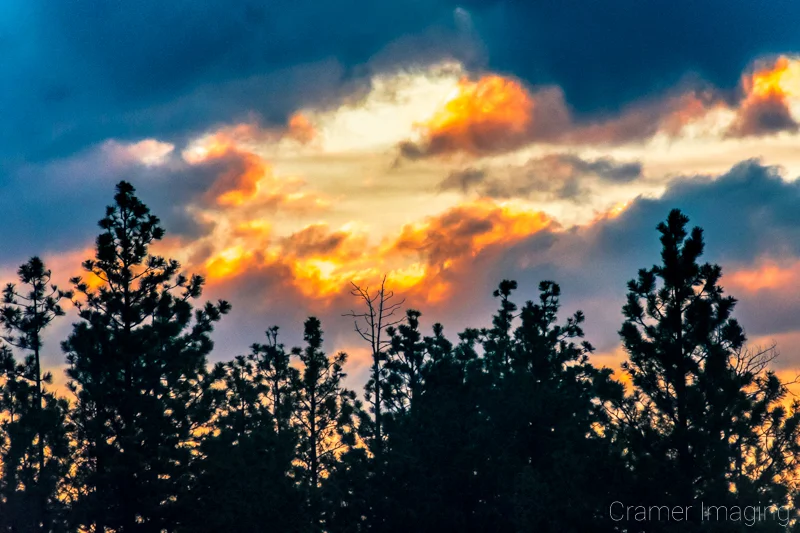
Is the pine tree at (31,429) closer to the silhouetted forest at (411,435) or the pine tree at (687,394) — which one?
the silhouetted forest at (411,435)

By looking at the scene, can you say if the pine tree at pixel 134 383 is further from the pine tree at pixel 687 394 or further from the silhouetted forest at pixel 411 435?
the pine tree at pixel 687 394

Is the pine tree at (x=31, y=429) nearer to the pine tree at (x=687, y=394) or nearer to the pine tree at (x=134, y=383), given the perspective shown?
the pine tree at (x=134, y=383)

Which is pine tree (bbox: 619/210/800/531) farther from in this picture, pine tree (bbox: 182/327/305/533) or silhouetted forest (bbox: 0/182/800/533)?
pine tree (bbox: 182/327/305/533)

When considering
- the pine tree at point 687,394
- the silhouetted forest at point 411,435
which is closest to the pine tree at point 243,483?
the silhouetted forest at point 411,435

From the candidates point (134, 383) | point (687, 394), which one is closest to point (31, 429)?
point (134, 383)

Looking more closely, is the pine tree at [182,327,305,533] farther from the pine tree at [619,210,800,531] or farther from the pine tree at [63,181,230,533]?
the pine tree at [619,210,800,531]

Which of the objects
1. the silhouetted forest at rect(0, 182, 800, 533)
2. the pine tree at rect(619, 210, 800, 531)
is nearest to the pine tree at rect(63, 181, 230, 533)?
the silhouetted forest at rect(0, 182, 800, 533)

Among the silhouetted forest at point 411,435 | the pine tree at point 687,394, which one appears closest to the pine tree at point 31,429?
the silhouetted forest at point 411,435

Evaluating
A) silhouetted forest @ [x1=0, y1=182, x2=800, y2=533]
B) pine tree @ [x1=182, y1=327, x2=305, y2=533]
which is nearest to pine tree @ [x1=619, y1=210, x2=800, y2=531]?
silhouetted forest @ [x1=0, y1=182, x2=800, y2=533]

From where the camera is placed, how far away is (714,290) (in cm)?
3481

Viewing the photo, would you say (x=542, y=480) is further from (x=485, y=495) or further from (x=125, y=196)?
(x=125, y=196)

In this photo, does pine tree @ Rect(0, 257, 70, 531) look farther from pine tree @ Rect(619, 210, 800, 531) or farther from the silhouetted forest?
pine tree @ Rect(619, 210, 800, 531)

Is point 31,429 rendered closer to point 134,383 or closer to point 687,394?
point 134,383

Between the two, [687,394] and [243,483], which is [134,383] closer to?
[243,483]
